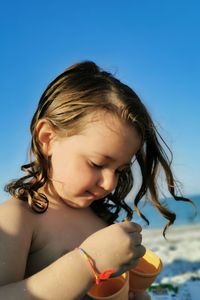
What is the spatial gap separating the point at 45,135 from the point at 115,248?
0.67m

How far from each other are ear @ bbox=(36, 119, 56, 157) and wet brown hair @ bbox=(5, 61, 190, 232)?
20mm

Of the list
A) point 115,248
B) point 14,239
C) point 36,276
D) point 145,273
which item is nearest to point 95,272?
point 115,248

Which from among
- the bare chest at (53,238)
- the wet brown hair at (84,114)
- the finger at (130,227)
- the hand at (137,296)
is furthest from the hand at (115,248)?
the hand at (137,296)

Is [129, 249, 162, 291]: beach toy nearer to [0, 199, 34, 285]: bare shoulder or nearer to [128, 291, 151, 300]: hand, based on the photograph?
[128, 291, 151, 300]: hand

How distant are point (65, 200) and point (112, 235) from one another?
414mm

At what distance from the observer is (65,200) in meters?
1.89

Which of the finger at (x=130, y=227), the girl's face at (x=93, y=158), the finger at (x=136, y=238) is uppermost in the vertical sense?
the girl's face at (x=93, y=158)

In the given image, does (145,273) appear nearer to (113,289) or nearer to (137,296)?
(137,296)

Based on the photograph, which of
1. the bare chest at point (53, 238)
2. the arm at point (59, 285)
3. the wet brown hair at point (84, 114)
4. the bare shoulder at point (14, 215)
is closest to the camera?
the arm at point (59, 285)

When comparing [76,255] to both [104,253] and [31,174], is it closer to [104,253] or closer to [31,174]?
[104,253]

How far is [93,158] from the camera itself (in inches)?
68.4

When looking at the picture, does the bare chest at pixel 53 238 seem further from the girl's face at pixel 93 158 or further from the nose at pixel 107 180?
the nose at pixel 107 180

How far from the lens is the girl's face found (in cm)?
175

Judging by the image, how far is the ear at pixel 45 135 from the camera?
6.26ft
